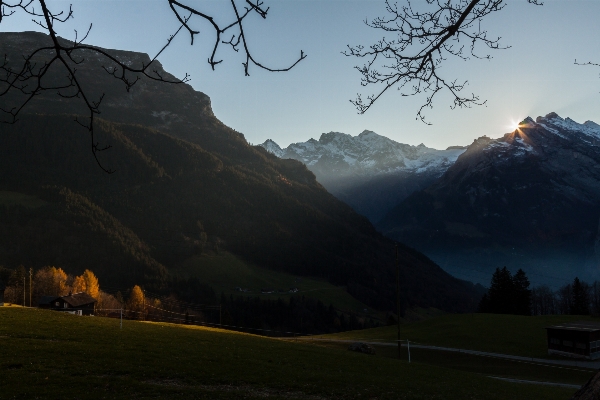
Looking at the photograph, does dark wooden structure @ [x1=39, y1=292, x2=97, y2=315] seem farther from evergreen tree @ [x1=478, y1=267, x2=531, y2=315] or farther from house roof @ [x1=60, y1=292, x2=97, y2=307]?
evergreen tree @ [x1=478, y1=267, x2=531, y2=315]

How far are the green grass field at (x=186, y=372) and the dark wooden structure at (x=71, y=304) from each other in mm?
42151

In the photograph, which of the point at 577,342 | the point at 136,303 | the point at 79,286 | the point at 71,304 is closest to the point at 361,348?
the point at 577,342

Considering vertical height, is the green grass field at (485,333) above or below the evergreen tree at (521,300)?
below

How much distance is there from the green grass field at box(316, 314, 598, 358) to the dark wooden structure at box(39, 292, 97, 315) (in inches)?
1720

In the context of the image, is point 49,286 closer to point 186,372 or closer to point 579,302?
point 186,372

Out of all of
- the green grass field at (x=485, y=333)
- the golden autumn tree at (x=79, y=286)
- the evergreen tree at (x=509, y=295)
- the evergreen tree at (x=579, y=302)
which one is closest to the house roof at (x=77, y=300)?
the golden autumn tree at (x=79, y=286)

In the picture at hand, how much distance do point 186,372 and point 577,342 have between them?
49.9m

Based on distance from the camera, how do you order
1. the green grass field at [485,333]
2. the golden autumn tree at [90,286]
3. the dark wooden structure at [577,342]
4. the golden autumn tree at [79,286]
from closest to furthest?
the dark wooden structure at [577,342] → the green grass field at [485,333] → the golden autumn tree at [79,286] → the golden autumn tree at [90,286]

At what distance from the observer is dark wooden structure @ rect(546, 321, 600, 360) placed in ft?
173

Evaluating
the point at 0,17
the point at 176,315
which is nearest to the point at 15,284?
the point at 176,315

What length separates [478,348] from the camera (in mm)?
59625

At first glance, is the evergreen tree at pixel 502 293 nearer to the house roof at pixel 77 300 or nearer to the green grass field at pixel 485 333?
the green grass field at pixel 485 333

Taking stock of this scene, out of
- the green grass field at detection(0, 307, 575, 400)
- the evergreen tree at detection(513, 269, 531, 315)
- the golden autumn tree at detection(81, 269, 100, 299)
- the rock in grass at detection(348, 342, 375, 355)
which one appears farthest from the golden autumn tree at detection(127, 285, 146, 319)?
the evergreen tree at detection(513, 269, 531, 315)

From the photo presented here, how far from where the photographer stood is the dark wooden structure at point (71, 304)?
72375mm
